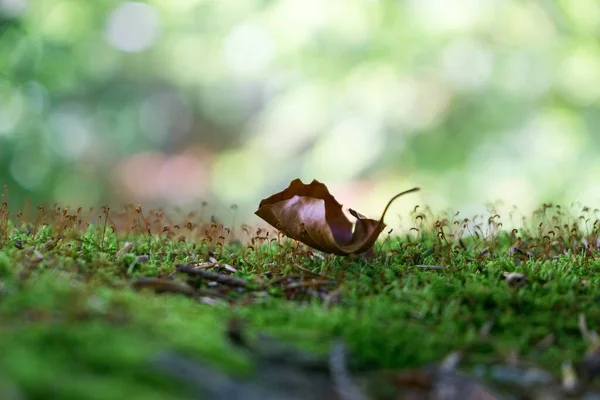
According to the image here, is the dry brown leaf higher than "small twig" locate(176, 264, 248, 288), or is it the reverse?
the dry brown leaf

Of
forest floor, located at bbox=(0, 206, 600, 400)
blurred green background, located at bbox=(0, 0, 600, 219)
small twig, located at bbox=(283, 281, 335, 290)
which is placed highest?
blurred green background, located at bbox=(0, 0, 600, 219)

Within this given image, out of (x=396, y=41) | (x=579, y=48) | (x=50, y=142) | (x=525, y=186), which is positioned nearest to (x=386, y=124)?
(x=396, y=41)

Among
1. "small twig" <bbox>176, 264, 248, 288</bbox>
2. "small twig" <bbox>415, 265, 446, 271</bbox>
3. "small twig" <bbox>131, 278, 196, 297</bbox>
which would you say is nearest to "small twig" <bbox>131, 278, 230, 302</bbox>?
"small twig" <bbox>131, 278, 196, 297</bbox>

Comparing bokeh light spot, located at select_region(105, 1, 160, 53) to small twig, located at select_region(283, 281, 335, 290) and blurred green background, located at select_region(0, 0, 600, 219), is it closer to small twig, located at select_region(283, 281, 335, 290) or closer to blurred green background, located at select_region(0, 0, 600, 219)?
blurred green background, located at select_region(0, 0, 600, 219)

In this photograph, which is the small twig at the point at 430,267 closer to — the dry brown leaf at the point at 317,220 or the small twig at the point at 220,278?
the dry brown leaf at the point at 317,220

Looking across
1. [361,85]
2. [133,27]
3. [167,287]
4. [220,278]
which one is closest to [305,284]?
[220,278]

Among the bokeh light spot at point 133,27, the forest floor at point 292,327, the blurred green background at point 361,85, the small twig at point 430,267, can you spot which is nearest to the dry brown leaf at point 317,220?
the forest floor at point 292,327

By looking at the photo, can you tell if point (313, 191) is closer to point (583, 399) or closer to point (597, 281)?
point (597, 281)

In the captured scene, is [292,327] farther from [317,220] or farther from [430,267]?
[430,267]
